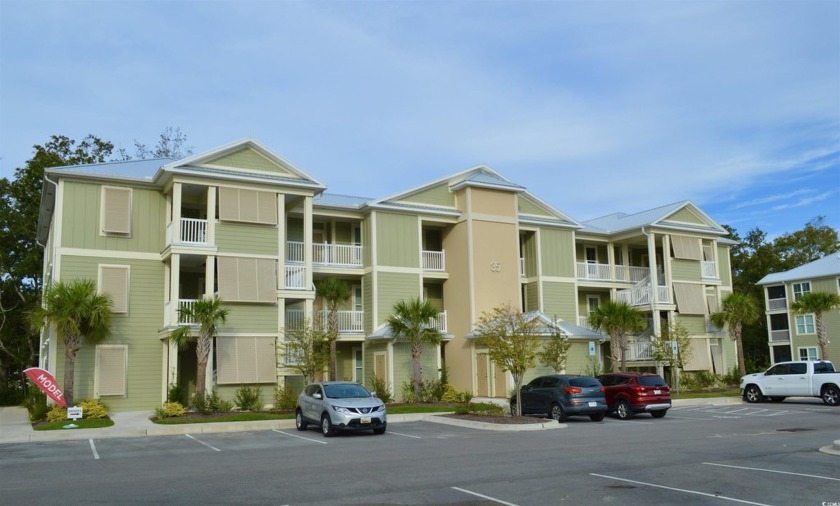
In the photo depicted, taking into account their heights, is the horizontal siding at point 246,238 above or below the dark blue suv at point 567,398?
above

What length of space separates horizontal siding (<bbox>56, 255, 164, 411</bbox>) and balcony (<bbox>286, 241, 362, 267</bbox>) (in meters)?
5.53

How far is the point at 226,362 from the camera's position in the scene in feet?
88.6

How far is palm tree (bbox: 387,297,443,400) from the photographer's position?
30.1 metres

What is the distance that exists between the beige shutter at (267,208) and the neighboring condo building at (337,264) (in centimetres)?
4

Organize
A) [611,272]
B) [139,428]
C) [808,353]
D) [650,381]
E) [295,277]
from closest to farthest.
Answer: [139,428] < [650,381] < [295,277] < [611,272] < [808,353]

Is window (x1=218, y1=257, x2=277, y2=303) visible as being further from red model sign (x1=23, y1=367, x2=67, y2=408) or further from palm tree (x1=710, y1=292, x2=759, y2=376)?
palm tree (x1=710, y1=292, x2=759, y2=376)

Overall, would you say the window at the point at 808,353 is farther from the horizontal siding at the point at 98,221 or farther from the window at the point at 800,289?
the horizontal siding at the point at 98,221

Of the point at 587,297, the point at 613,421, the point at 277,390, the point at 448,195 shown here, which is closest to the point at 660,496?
the point at 613,421

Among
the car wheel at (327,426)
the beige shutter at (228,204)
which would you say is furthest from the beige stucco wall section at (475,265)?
the car wheel at (327,426)

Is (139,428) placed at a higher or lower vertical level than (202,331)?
lower

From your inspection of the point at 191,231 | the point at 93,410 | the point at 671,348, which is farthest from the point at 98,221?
the point at 671,348

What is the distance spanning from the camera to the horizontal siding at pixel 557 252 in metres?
37.2

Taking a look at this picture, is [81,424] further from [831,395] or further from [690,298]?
[690,298]

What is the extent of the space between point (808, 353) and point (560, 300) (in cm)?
2296
